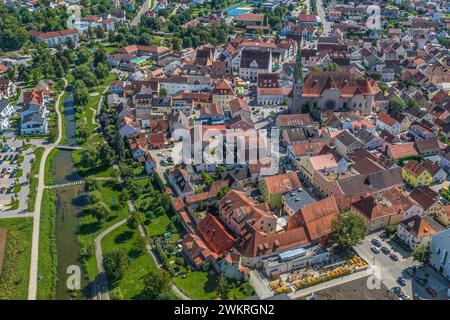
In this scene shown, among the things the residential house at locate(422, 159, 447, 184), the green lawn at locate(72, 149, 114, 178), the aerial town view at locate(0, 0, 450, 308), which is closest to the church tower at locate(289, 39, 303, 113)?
the aerial town view at locate(0, 0, 450, 308)

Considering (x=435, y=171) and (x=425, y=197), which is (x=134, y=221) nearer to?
(x=425, y=197)

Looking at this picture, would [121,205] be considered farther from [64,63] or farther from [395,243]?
[64,63]

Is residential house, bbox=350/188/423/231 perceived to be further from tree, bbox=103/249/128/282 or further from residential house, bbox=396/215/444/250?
tree, bbox=103/249/128/282

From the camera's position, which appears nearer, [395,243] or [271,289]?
[271,289]

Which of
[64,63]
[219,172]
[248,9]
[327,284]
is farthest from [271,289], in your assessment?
[248,9]

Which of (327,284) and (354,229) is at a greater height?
(354,229)

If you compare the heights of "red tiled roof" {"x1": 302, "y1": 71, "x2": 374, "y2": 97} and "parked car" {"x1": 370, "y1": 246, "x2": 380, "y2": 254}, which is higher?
"red tiled roof" {"x1": 302, "y1": 71, "x2": 374, "y2": 97}

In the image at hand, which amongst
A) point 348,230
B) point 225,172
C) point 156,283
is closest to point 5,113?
point 225,172
